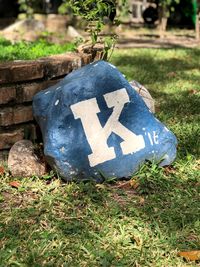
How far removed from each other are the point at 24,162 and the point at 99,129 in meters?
0.54

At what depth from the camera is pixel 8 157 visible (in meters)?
3.29

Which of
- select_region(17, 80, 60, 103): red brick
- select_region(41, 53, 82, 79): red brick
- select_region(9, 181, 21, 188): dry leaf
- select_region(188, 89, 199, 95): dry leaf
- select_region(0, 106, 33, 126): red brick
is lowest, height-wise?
select_region(188, 89, 199, 95): dry leaf

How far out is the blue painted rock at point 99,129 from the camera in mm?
3021

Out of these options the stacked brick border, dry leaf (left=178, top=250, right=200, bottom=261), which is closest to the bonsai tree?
the stacked brick border

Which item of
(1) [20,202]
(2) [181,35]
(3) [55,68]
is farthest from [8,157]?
(2) [181,35]

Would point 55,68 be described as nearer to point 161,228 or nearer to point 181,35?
point 161,228

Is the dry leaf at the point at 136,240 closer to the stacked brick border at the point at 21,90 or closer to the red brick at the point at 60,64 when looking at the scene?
the stacked brick border at the point at 21,90

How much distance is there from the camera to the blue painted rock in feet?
9.91

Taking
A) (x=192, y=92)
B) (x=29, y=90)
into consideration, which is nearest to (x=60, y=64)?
(x=29, y=90)

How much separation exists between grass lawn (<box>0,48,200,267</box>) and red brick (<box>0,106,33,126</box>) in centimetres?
45

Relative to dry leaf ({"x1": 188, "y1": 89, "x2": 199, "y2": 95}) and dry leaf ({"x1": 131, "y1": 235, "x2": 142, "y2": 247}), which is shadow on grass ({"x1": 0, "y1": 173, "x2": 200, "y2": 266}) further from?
dry leaf ({"x1": 188, "y1": 89, "x2": 199, "y2": 95})

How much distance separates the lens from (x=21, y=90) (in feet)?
11.3

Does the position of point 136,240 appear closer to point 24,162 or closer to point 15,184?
point 15,184

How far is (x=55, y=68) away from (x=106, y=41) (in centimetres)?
56
